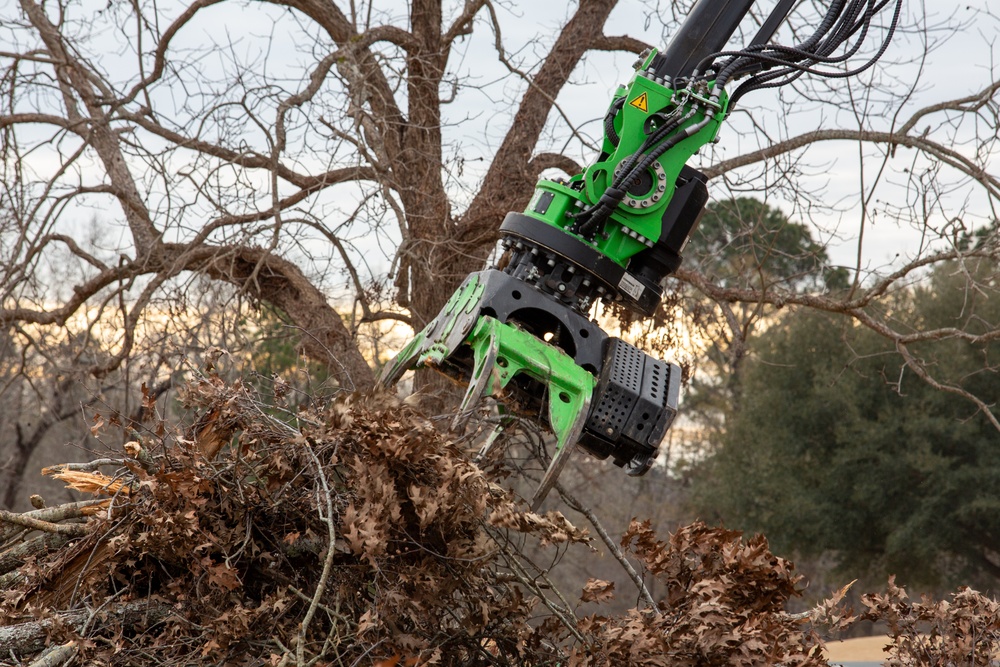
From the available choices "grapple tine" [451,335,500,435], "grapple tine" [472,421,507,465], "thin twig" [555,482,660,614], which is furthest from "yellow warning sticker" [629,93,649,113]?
"thin twig" [555,482,660,614]

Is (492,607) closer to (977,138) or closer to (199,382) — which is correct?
(199,382)

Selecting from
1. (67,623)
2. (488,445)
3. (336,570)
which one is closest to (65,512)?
(67,623)

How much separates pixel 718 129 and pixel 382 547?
8.05 feet

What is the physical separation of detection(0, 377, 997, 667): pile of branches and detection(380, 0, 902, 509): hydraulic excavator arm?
0.46m

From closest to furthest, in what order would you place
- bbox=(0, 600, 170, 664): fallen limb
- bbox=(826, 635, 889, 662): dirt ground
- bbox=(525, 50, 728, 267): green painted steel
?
bbox=(0, 600, 170, 664): fallen limb
bbox=(525, 50, 728, 267): green painted steel
bbox=(826, 635, 889, 662): dirt ground

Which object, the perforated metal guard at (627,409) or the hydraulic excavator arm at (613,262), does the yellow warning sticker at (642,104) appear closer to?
the hydraulic excavator arm at (613,262)

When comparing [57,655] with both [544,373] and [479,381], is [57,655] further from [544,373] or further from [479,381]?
[544,373]

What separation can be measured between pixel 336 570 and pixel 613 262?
1.71 metres

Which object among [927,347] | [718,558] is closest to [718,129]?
[718,558]

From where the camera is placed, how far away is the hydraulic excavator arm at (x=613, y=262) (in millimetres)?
3982

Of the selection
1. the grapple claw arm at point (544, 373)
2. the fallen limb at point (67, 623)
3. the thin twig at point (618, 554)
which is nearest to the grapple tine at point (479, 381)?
the grapple claw arm at point (544, 373)

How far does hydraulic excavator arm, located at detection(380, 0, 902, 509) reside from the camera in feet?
13.1

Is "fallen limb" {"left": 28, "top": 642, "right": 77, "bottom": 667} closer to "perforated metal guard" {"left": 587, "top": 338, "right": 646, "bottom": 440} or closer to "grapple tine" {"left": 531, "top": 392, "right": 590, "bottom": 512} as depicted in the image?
"grapple tine" {"left": 531, "top": 392, "right": 590, "bottom": 512}

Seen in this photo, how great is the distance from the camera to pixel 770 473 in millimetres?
21406
